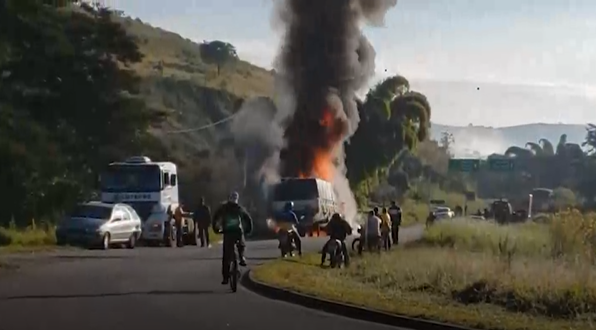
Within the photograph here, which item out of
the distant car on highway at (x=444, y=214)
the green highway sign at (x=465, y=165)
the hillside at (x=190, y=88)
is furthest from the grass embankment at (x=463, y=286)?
the green highway sign at (x=465, y=165)

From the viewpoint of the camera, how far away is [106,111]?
5800cm

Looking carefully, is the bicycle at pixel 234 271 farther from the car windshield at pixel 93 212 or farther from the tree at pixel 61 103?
the tree at pixel 61 103

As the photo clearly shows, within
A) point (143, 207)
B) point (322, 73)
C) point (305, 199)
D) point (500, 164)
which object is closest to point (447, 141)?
point (500, 164)

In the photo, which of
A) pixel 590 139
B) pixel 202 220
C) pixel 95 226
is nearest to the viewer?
pixel 95 226

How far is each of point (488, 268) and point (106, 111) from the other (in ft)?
114

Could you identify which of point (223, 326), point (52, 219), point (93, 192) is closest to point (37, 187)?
point (52, 219)

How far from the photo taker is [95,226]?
39.9m

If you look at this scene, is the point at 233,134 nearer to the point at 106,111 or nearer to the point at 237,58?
the point at 106,111

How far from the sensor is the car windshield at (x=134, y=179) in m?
47.8

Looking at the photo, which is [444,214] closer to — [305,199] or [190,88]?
[305,199]

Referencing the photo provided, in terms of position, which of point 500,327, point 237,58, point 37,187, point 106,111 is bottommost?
point 500,327

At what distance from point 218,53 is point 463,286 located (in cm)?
16111

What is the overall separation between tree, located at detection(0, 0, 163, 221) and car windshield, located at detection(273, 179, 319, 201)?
8.15 metres

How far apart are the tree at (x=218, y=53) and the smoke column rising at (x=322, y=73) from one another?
382ft
